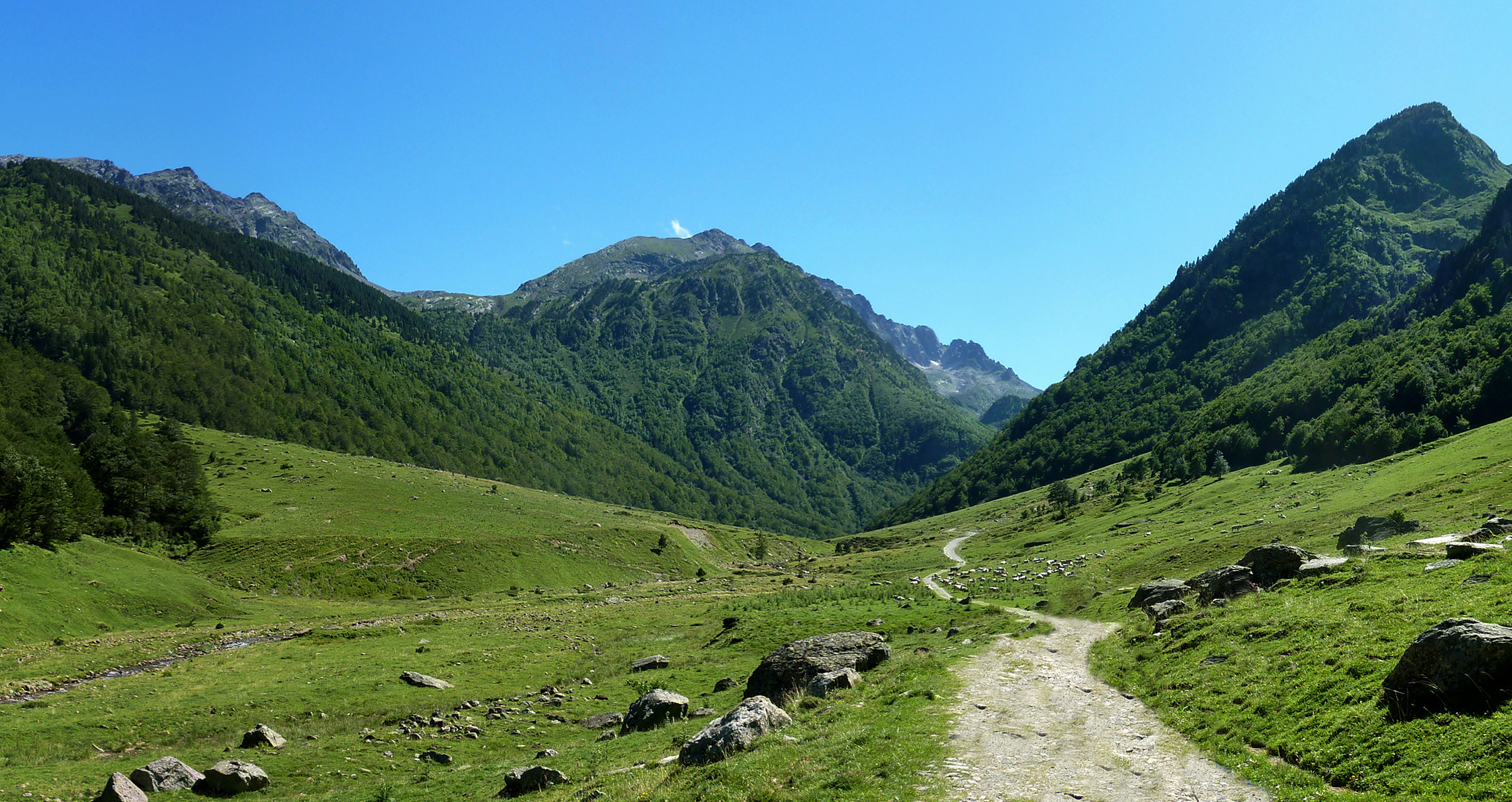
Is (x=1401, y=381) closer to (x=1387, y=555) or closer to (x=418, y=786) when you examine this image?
(x=1387, y=555)

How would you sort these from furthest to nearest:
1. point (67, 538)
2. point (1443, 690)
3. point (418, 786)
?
1. point (67, 538)
2. point (418, 786)
3. point (1443, 690)

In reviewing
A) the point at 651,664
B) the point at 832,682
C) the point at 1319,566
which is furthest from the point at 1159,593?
Answer: the point at 651,664

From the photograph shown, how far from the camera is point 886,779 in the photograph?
1566cm

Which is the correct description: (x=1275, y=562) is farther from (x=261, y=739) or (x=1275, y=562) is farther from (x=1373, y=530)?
(x=261, y=739)

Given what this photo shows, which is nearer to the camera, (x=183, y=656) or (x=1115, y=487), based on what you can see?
(x=183, y=656)

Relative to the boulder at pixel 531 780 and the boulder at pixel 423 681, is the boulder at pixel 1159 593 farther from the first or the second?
the boulder at pixel 423 681

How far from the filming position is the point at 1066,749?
17859 millimetres

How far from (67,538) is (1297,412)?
20595 centimetres

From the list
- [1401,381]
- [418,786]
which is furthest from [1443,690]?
[1401,381]

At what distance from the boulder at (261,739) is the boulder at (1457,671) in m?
37.5

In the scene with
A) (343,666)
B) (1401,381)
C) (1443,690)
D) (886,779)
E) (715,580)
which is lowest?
(715,580)

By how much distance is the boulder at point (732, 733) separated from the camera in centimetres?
1895

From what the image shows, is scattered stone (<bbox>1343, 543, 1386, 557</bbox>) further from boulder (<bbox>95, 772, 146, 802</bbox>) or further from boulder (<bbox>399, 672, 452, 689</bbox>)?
boulder (<bbox>95, 772, 146, 802</bbox>)

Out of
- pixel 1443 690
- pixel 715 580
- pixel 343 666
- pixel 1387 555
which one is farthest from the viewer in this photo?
pixel 715 580
